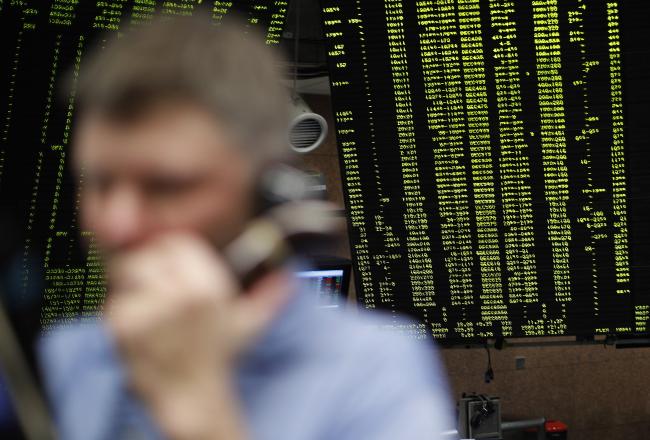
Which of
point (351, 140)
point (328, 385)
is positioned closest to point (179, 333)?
point (328, 385)

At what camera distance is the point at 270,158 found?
0.46 meters

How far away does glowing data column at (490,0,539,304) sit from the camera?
8.90 ft

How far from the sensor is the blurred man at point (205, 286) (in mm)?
391

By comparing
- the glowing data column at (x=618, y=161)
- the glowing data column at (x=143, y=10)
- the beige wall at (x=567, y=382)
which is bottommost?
the beige wall at (x=567, y=382)

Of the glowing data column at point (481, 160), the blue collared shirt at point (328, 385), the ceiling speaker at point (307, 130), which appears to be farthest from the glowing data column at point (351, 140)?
the blue collared shirt at point (328, 385)

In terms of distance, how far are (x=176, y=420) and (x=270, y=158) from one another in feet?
0.55

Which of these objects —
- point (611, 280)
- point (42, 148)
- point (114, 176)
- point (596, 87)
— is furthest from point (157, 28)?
point (611, 280)

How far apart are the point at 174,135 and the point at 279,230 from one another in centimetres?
9

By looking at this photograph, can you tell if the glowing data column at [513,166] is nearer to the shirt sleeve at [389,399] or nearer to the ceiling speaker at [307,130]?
the ceiling speaker at [307,130]

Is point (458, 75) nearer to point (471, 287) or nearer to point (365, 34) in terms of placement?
point (365, 34)

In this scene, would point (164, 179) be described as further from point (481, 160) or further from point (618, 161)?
point (618, 161)

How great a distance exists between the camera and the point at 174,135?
431mm

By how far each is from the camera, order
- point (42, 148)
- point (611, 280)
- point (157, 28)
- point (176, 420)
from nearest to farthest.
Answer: point (176, 420) < point (157, 28) < point (42, 148) < point (611, 280)

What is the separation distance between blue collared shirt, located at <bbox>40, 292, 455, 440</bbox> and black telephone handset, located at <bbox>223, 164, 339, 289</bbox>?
0.04 metres
